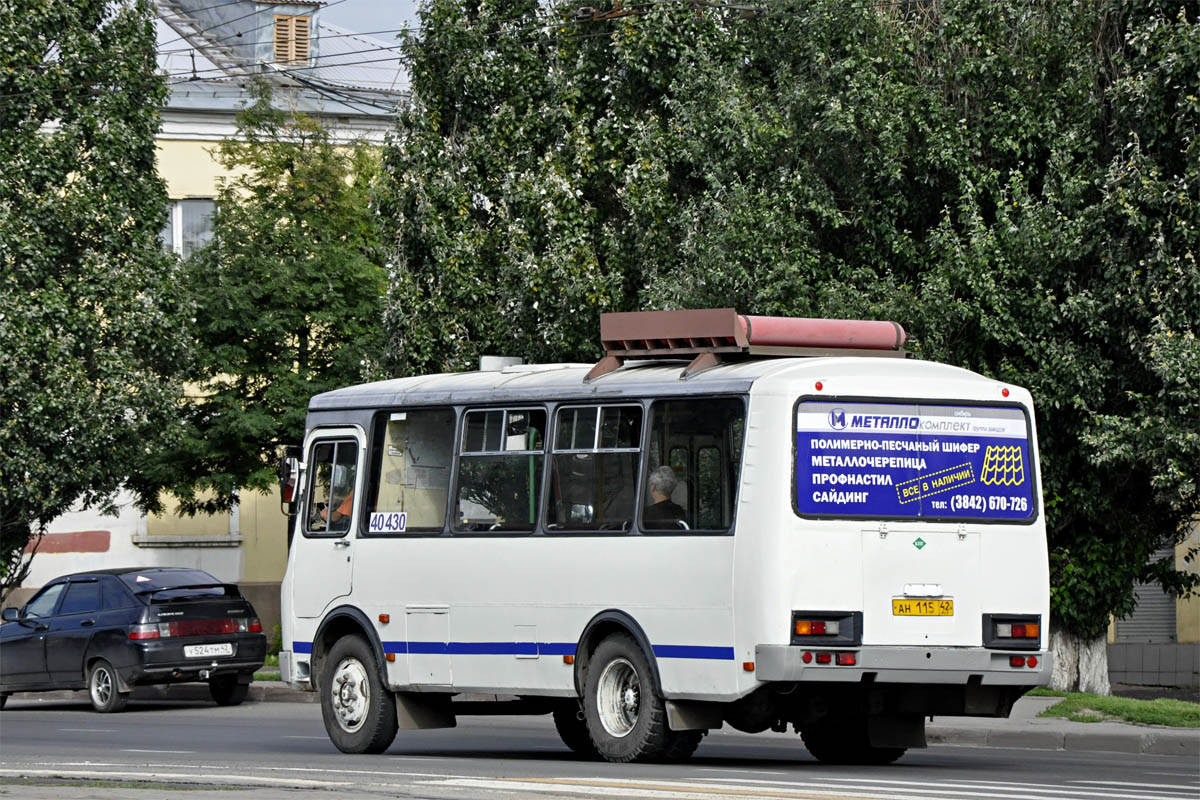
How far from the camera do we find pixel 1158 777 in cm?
1345

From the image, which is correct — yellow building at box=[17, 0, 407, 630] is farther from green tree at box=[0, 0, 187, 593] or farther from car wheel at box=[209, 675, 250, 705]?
car wheel at box=[209, 675, 250, 705]

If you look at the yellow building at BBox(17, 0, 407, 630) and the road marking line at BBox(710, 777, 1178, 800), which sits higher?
the yellow building at BBox(17, 0, 407, 630)

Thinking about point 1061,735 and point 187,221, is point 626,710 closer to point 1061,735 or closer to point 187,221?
point 1061,735

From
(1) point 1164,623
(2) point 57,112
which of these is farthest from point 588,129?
(1) point 1164,623

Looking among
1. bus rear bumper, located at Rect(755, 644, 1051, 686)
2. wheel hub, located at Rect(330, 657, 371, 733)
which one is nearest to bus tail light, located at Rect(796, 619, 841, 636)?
bus rear bumper, located at Rect(755, 644, 1051, 686)

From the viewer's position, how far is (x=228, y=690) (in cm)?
2517

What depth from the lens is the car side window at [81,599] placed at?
24.4 meters

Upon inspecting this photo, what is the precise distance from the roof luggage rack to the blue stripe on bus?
193 centimetres

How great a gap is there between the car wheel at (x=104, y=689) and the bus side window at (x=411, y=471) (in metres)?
8.94

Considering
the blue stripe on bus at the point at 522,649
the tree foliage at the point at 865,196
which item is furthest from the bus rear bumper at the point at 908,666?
the tree foliage at the point at 865,196

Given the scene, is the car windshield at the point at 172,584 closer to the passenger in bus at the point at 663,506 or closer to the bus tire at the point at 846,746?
the bus tire at the point at 846,746

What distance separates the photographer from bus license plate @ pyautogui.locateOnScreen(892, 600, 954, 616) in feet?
42.7

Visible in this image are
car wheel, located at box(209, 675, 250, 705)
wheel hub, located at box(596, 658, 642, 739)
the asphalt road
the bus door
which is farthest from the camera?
car wheel, located at box(209, 675, 250, 705)

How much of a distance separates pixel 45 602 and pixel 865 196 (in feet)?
38.1
